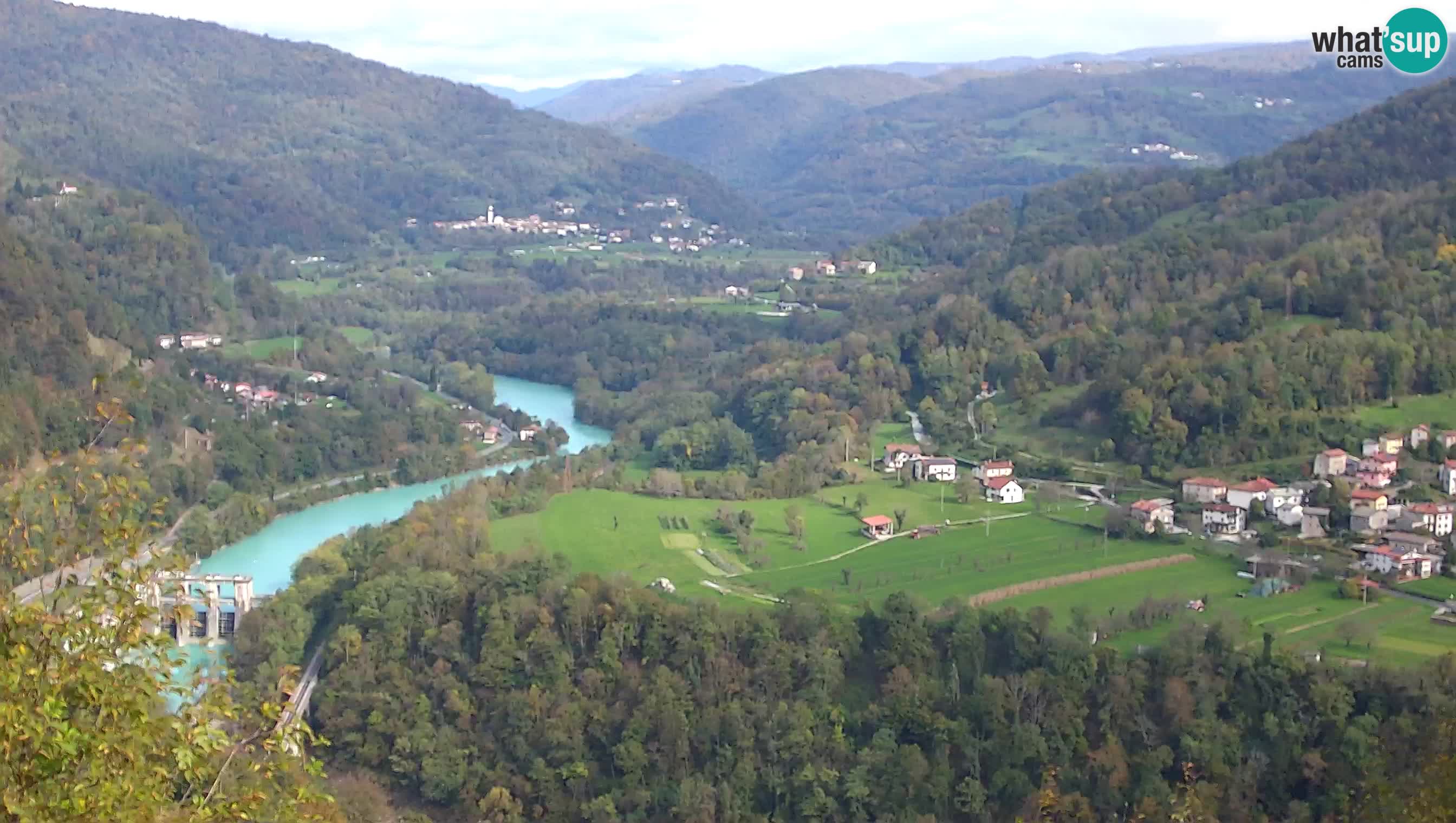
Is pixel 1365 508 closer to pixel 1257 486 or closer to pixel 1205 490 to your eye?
pixel 1257 486

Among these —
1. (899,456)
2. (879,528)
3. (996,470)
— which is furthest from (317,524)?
(996,470)

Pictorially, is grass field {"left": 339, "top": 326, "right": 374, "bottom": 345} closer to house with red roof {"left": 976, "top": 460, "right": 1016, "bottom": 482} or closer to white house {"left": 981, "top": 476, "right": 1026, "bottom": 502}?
house with red roof {"left": 976, "top": 460, "right": 1016, "bottom": 482}

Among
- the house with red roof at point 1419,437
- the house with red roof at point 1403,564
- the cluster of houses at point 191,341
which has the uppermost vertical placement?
the cluster of houses at point 191,341

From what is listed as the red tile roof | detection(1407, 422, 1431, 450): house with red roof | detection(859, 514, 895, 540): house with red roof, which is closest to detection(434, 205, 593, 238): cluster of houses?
detection(859, 514, 895, 540): house with red roof

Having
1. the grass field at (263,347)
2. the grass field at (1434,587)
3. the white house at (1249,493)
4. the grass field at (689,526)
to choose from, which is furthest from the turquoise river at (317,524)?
the grass field at (1434,587)

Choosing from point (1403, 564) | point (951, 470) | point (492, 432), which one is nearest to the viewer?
point (1403, 564)

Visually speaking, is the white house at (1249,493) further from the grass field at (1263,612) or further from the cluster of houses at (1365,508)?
the grass field at (1263,612)

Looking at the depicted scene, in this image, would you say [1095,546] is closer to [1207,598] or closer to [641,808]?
[1207,598]
